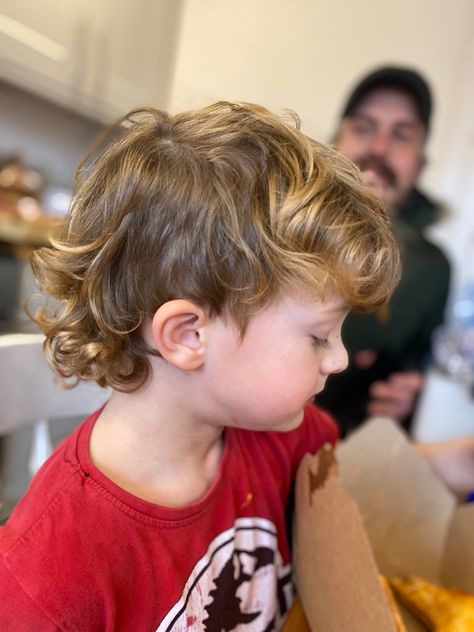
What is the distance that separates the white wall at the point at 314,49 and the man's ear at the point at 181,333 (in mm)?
1762

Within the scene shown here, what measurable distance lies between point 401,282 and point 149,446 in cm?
121

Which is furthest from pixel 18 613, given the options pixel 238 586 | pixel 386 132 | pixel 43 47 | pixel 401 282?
pixel 43 47

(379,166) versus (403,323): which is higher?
(379,166)

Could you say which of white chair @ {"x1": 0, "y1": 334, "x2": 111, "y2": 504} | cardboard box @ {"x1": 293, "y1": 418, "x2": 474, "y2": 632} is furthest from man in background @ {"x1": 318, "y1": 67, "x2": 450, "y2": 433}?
white chair @ {"x1": 0, "y1": 334, "x2": 111, "y2": 504}

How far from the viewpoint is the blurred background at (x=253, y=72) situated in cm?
175

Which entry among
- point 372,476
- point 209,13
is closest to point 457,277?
point 209,13

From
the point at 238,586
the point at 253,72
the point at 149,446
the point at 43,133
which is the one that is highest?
the point at 253,72

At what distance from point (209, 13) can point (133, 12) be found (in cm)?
38

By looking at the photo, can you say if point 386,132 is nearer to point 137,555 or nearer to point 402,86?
point 402,86

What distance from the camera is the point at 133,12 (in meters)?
Result: 1.75

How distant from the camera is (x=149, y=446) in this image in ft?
1.51

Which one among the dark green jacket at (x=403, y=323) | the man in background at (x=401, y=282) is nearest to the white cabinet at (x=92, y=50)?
the man in background at (x=401, y=282)

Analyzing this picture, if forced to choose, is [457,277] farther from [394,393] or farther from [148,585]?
[148,585]

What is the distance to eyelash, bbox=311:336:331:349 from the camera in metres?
0.44
